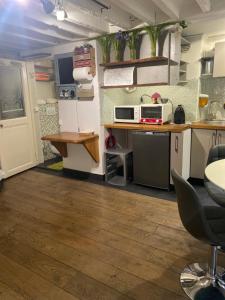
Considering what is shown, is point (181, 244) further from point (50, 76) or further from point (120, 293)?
point (50, 76)

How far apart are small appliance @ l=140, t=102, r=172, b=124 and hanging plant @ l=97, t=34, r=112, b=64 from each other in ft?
2.93

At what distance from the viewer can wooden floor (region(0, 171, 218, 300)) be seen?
1.75 meters

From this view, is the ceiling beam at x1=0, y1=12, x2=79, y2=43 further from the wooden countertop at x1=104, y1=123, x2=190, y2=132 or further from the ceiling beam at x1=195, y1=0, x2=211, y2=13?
the ceiling beam at x1=195, y1=0, x2=211, y2=13

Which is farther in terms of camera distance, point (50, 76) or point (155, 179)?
point (50, 76)

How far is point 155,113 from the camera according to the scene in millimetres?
3371

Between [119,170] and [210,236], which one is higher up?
[210,236]

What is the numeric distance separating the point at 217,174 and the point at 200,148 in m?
1.90

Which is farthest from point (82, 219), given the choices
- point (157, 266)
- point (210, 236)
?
point (210, 236)

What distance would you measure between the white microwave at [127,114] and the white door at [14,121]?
72.5 inches

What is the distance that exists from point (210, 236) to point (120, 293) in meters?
0.81

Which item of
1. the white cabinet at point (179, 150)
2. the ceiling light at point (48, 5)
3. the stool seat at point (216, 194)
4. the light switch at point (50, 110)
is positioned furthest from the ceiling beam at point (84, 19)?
the light switch at point (50, 110)

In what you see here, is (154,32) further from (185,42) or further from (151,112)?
(151,112)

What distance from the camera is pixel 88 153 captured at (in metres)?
3.84

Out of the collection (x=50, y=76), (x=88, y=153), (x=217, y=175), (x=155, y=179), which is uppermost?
(x=50, y=76)
